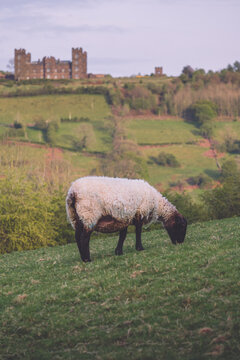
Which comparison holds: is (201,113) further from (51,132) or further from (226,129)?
(51,132)

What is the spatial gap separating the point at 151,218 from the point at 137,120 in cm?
13269

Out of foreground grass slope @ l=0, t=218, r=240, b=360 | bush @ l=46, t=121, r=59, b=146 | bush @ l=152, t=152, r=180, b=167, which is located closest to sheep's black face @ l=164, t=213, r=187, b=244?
foreground grass slope @ l=0, t=218, r=240, b=360

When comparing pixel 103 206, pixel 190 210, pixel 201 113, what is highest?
pixel 103 206

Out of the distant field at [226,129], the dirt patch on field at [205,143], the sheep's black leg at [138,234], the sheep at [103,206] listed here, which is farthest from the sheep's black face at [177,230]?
the distant field at [226,129]

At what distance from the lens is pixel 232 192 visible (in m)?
41.9

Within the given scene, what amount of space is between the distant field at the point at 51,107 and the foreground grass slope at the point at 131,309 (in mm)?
124086

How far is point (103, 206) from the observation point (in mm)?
16219

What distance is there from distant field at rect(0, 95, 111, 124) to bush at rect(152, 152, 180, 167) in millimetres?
33355

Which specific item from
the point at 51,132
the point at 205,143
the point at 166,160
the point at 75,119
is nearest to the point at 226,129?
the point at 205,143

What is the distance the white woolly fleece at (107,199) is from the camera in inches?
634

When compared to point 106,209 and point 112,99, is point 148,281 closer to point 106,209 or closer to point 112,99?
point 106,209

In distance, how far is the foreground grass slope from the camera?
9391 millimetres

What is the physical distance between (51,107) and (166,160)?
46.2 meters

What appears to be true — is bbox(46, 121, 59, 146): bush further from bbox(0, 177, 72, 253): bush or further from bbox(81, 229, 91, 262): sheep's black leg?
bbox(81, 229, 91, 262): sheep's black leg
